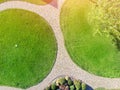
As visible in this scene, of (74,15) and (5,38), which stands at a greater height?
(74,15)

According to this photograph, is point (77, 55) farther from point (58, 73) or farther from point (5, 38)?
point (5, 38)

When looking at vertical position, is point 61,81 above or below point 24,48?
below

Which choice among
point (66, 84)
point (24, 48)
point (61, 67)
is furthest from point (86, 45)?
point (24, 48)

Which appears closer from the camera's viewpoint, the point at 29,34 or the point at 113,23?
the point at 113,23

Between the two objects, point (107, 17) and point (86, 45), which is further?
point (86, 45)

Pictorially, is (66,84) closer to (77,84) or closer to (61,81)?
(61,81)

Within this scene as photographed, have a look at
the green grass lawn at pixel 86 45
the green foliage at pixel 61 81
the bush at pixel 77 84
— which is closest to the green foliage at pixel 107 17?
the green grass lawn at pixel 86 45

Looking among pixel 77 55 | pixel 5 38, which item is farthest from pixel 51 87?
pixel 5 38
